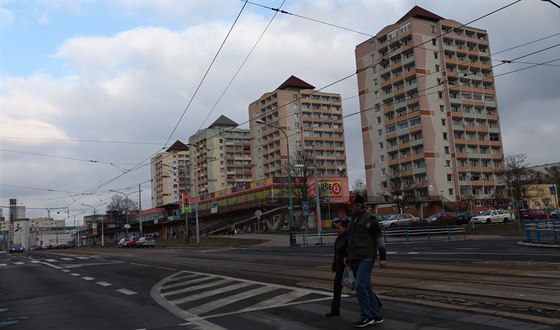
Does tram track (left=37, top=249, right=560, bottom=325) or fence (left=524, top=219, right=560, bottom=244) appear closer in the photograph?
tram track (left=37, top=249, right=560, bottom=325)

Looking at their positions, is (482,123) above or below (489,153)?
above

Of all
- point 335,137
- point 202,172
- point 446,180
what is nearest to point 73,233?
point 202,172

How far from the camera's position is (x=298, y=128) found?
120 m

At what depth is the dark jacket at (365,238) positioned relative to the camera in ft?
22.7

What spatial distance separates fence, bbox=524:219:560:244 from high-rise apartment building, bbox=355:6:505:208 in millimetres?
56263

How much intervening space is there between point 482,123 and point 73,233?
374 feet

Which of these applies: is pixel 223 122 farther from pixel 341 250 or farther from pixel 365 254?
pixel 365 254

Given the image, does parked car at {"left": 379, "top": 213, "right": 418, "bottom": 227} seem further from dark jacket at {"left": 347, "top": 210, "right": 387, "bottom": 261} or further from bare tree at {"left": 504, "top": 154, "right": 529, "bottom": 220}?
dark jacket at {"left": 347, "top": 210, "right": 387, "bottom": 261}

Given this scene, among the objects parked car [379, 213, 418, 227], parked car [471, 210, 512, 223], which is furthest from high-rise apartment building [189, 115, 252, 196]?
parked car [471, 210, 512, 223]

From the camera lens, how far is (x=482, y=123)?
299ft

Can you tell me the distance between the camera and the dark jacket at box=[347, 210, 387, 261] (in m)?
6.92

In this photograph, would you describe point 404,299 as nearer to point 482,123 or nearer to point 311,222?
point 311,222

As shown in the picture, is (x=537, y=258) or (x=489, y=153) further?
(x=489, y=153)

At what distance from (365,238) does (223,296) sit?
193 inches
